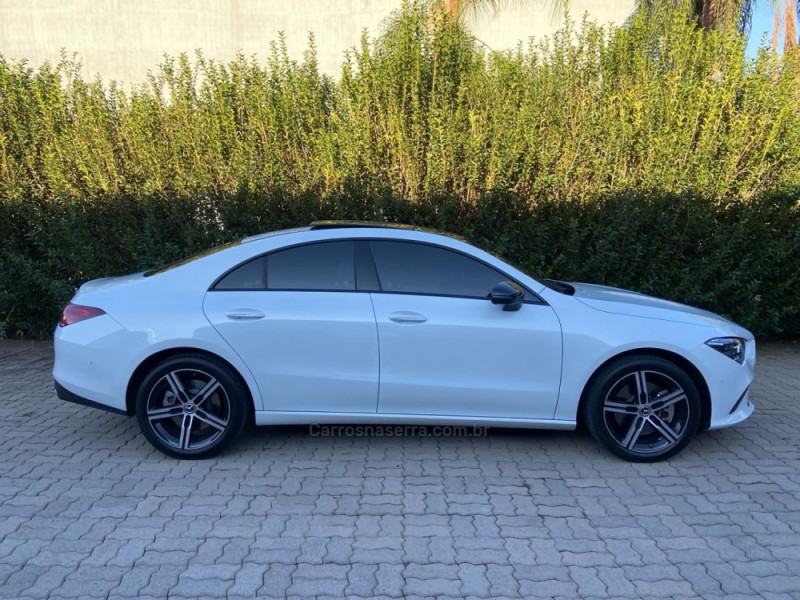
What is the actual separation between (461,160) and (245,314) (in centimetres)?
393

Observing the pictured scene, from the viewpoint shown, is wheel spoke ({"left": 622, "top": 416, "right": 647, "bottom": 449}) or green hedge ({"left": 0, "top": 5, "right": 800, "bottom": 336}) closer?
wheel spoke ({"left": 622, "top": 416, "right": 647, "bottom": 449})

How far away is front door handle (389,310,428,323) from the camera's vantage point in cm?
398

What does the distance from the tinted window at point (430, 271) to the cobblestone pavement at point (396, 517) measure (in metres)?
1.12

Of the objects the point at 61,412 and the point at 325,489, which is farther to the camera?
the point at 61,412

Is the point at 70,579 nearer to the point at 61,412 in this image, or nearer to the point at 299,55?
the point at 61,412

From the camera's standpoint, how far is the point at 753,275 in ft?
23.0

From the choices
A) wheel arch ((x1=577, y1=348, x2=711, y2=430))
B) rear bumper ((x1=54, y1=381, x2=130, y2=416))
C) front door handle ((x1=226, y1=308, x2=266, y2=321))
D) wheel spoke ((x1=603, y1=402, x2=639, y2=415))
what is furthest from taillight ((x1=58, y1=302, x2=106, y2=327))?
wheel spoke ((x1=603, y1=402, x2=639, y2=415))

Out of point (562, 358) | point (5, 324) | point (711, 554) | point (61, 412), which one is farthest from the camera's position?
point (5, 324)

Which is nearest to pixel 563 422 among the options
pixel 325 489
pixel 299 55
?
pixel 325 489

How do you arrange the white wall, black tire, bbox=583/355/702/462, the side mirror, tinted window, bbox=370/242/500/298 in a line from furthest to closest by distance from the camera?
the white wall < tinted window, bbox=370/242/500/298 < black tire, bbox=583/355/702/462 < the side mirror

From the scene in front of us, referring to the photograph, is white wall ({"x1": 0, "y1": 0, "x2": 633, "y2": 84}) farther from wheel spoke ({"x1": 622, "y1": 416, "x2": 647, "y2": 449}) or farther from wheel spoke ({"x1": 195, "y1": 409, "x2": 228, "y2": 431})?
wheel spoke ({"x1": 622, "y1": 416, "x2": 647, "y2": 449})

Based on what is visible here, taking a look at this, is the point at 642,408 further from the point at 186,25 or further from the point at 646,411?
the point at 186,25

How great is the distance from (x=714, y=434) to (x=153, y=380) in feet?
12.9

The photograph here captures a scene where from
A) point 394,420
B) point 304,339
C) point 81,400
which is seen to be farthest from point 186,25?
point 394,420
